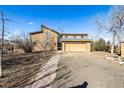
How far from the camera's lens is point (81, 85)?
8.20 metres

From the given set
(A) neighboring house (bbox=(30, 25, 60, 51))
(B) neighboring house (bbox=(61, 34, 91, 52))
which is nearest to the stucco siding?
(B) neighboring house (bbox=(61, 34, 91, 52))

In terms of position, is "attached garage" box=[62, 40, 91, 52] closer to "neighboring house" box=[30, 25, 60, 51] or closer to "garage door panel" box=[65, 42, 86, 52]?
"garage door panel" box=[65, 42, 86, 52]

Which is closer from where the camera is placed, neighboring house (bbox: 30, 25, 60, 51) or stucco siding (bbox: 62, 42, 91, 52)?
stucco siding (bbox: 62, 42, 91, 52)

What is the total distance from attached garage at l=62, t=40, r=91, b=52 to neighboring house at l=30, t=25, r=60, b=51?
15.1 feet

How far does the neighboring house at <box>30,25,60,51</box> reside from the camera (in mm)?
31203

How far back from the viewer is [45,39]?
31.5 meters

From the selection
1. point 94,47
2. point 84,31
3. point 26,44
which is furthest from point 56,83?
point 84,31

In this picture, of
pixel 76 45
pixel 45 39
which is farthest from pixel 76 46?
pixel 45 39

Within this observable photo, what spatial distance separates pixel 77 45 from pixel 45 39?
23.0ft

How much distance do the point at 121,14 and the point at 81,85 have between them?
2097cm

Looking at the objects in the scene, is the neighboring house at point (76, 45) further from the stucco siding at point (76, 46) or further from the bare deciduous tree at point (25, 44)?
the bare deciduous tree at point (25, 44)

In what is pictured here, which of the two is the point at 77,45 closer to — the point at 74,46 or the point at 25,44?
the point at 74,46

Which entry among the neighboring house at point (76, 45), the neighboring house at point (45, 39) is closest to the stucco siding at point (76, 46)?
the neighboring house at point (76, 45)
